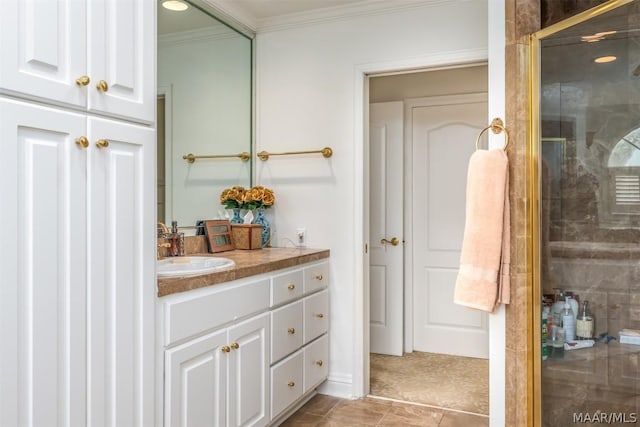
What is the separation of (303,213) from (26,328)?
2138 mm

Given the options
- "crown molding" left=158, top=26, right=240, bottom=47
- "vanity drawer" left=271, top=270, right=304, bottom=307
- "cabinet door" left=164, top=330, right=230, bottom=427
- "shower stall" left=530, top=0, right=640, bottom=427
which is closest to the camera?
"cabinet door" left=164, top=330, right=230, bottom=427

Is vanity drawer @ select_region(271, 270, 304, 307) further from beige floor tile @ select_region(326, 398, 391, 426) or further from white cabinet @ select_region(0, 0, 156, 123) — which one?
white cabinet @ select_region(0, 0, 156, 123)

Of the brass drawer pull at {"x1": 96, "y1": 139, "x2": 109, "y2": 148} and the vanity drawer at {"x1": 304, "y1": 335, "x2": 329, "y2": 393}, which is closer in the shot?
the brass drawer pull at {"x1": 96, "y1": 139, "x2": 109, "y2": 148}

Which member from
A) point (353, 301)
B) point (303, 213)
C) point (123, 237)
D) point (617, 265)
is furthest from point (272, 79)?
point (617, 265)

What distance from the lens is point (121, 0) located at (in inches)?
57.0

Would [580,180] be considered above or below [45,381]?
above

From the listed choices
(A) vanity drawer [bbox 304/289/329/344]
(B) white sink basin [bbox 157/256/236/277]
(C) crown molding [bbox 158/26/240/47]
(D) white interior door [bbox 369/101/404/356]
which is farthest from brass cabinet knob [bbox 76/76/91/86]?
(D) white interior door [bbox 369/101/404/356]

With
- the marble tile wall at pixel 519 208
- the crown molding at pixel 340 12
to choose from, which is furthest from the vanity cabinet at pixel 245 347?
the crown molding at pixel 340 12

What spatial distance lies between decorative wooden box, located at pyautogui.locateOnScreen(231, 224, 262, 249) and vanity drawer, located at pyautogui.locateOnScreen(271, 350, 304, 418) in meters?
0.73

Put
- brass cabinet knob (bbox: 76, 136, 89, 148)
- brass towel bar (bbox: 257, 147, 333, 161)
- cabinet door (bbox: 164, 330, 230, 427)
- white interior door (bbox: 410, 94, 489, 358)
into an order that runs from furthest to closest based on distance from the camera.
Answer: white interior door (bbox: 410, 94, 489, 358)
brass towel bar (bbox: 257, 147, 333, 161)
cabinet door (bbox: 164, 330, 230, 427)
brass cabinet knob (bbox: 76, 136, 89, 148)

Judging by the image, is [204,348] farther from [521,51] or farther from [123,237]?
[521,51]

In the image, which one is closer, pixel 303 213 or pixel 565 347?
pixel 565 347

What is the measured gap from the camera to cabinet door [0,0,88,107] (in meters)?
1.15

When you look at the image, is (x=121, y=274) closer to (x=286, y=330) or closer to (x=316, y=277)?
(x=286, y=330)
